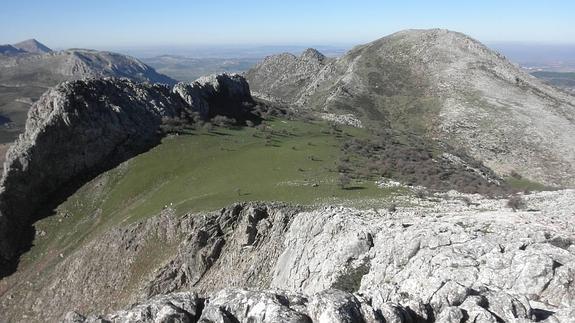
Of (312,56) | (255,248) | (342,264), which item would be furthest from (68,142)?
(312,56)

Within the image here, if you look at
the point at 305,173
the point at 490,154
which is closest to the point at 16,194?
the point at 305,173

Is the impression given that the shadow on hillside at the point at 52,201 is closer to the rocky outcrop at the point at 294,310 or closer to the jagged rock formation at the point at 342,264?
the jagged rock formation at the point at 342,264

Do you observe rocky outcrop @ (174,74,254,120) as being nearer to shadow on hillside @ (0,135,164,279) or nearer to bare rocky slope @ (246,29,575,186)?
shadow on hillside @ (0,135,164,279)

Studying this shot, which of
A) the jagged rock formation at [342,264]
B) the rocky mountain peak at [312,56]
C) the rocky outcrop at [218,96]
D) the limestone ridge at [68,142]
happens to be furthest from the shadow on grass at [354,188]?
the rocky mountain peak at [312,56]

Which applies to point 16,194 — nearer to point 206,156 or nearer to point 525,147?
point 206,156

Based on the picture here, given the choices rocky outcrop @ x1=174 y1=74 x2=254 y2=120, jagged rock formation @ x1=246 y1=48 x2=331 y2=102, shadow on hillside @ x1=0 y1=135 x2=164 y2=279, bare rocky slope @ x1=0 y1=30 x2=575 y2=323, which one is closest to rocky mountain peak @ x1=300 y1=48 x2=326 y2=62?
jagged rock formation @ x1=246 y1=48 x2=331 y2=102

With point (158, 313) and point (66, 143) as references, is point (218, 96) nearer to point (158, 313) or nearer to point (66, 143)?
point (66, 143)
